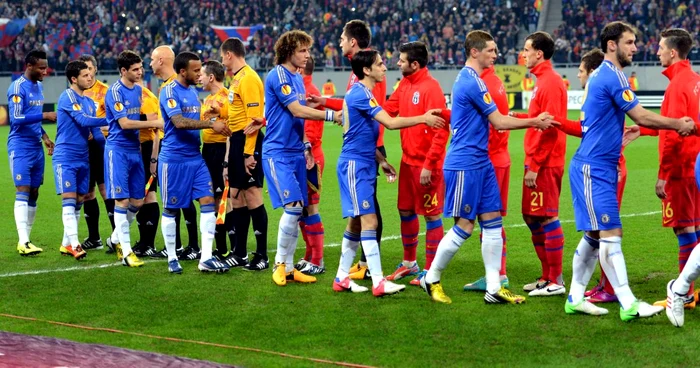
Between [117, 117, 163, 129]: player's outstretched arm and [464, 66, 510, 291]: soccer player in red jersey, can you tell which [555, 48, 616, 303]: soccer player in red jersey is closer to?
[464, 66, 510, 291]: soccer player in red jersey

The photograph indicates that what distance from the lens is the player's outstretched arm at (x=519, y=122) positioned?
722 cm

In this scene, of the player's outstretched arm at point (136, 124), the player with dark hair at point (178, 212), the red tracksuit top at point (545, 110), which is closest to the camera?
the red tracksuit top at point (545, 110)

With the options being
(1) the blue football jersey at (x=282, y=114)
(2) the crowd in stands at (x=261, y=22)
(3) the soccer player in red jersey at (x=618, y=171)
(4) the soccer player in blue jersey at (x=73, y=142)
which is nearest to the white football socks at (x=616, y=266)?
(3) the soccer player in red jersey at (x=618, y=171)

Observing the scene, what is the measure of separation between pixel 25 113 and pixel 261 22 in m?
35.8

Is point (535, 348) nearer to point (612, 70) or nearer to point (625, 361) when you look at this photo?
point (625, 361)

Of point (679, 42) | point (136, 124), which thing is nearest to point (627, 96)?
point (679, 42)

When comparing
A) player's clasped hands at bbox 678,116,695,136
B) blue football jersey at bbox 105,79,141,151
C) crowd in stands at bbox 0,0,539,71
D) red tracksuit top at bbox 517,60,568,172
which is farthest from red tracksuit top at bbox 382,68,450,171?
crowd in stands at bbox 0,0,539,71

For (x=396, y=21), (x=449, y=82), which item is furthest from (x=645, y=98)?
(x=396, y=21)

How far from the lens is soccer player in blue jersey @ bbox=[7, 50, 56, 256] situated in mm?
10797

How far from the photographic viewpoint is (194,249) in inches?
405

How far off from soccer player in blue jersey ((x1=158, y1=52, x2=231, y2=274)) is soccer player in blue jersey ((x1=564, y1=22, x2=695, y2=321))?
3.74 meters

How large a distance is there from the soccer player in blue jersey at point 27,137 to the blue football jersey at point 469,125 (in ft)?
17.6

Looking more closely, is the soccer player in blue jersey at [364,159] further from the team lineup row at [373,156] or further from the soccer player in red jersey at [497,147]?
the soccer player in red jersey at [497,147]

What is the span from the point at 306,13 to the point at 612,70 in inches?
1589
